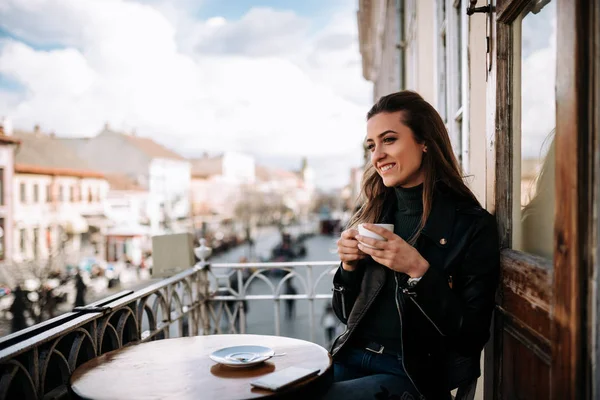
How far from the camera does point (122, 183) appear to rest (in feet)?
186

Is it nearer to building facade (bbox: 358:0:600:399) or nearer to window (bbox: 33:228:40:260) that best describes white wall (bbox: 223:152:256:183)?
window (bbox: 33:228:40:260)

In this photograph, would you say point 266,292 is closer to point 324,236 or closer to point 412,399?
point 412,399

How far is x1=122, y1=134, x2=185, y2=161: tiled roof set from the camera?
6512 cm

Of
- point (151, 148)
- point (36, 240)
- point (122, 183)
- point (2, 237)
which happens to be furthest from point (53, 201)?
point (151, 148)

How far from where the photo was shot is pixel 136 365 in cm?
204

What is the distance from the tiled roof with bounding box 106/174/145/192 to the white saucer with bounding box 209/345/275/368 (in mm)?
54086

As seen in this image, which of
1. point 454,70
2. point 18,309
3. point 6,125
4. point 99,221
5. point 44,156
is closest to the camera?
point 454,70

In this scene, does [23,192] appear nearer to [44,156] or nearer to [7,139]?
[7,139]

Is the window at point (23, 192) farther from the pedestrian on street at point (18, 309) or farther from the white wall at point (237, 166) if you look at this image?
the white wall at point (237, 166)

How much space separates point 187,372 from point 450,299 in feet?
3.16

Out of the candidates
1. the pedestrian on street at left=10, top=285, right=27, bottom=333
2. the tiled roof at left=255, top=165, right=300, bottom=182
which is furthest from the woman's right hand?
the tiled roof at left=255, top=165, right=300, bottom=182

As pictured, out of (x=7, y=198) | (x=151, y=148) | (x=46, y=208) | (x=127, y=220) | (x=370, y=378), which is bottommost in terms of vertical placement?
(x=127, y=220)

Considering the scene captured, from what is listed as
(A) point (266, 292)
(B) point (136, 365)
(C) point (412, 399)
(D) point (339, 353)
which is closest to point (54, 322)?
(B) point (136, 365)

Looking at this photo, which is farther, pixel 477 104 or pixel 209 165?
pixel 209 165
